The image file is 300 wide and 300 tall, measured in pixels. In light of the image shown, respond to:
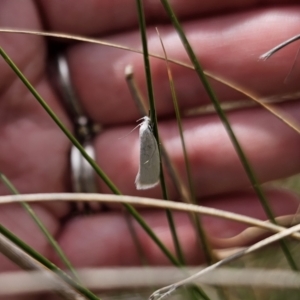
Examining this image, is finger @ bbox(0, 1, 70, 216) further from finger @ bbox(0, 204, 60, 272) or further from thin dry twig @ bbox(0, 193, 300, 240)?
thin dry twig @ bbox(0, 193, 300, 240)

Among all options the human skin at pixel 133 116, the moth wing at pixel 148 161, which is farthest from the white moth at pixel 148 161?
the human skin at pixel 133 116

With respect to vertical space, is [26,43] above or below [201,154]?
above

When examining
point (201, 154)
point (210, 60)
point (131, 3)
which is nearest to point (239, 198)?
point (201, 154)

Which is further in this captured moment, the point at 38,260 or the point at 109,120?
the point at 109,120

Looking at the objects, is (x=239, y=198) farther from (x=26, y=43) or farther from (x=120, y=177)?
(x=26, y=43)

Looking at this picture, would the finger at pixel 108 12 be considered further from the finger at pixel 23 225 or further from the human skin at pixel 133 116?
the finger at pixel 23 225

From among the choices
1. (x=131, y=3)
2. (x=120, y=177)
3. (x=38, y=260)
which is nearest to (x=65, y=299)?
(x=38, y=260)

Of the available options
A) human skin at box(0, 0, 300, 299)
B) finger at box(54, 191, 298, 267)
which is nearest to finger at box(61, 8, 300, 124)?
human skin at box(0, 0, 300, 299)

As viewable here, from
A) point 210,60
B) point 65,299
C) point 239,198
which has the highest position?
point 210,60
